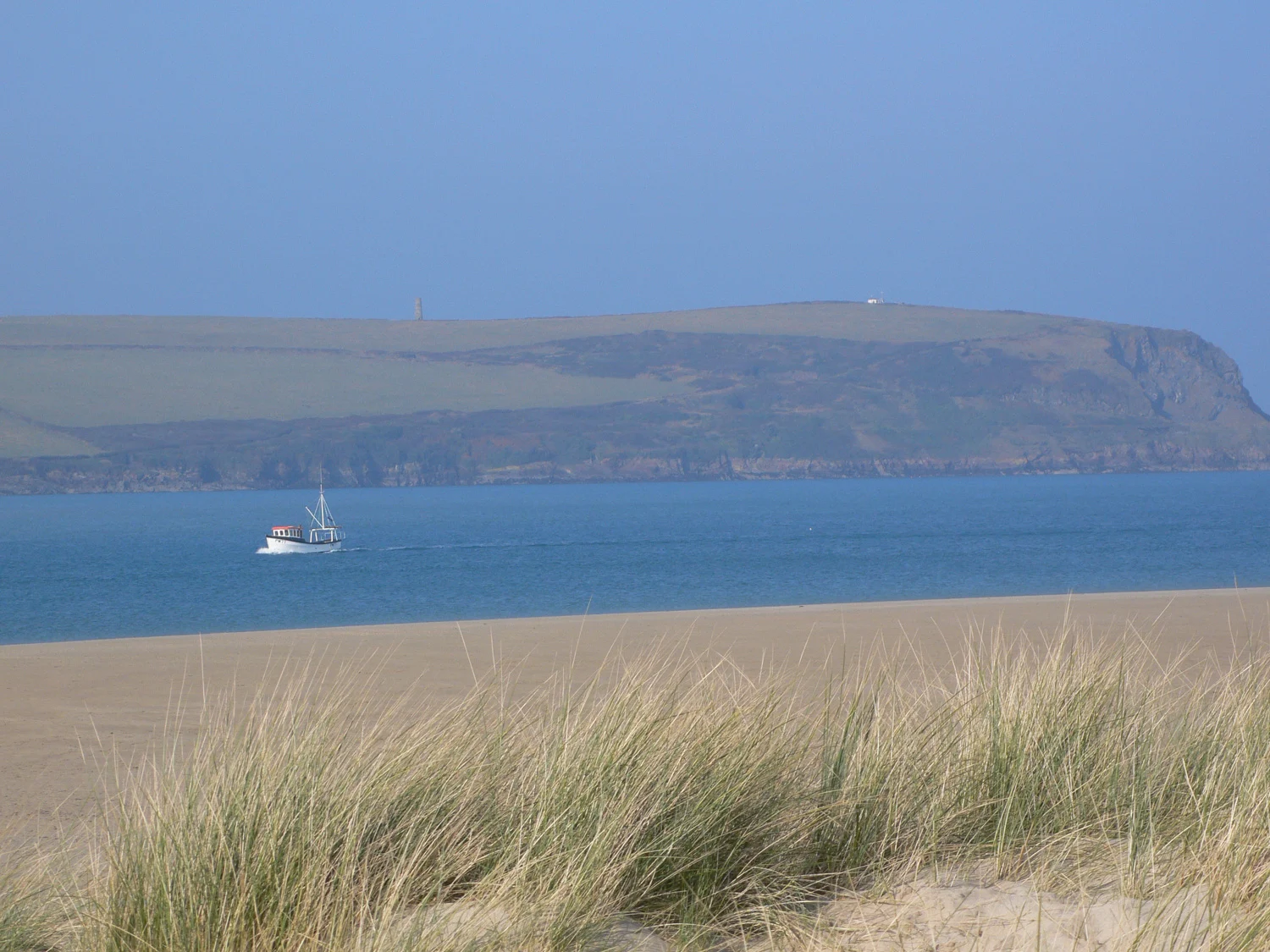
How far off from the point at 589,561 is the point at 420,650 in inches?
1307

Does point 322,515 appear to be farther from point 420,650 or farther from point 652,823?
point 652,823

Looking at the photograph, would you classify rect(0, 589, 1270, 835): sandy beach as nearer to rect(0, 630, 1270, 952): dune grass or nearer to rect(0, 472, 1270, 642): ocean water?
rect(0, 630, 1270, 952): dune grass

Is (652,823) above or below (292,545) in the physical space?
above

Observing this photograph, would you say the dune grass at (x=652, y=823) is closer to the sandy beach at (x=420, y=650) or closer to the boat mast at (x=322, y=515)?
the sandy beach at (x=420, y=650)

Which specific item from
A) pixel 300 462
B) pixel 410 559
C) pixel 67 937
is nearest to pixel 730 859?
pixel 67 937

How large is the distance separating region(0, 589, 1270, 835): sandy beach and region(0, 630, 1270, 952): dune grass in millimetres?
2308

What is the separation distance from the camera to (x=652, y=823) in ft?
12.7

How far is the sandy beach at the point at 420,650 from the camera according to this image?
8750mm

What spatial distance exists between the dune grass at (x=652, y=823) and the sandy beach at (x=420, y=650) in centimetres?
231

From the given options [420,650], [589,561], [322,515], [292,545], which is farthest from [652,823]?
[322,515]

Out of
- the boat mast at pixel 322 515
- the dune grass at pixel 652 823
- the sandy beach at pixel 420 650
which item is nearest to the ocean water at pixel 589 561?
the boat mast at pixel 322 515

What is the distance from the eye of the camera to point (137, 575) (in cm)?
4481

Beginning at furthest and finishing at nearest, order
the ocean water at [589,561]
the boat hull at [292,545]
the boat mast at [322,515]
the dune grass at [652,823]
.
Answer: the boat mast at [322,515] < the boat hull at [292,545] < the ocean water at [589,561] < the dune grass at [652,823]

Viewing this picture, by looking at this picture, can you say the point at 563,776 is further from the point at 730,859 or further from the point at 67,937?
the point at 67,937
